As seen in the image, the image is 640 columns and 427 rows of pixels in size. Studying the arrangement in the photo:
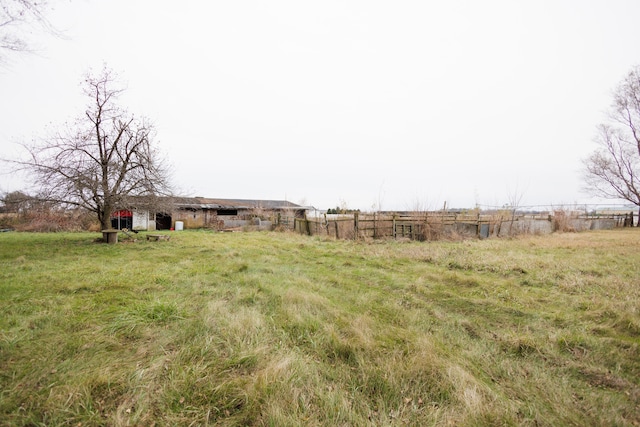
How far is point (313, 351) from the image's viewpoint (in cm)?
259

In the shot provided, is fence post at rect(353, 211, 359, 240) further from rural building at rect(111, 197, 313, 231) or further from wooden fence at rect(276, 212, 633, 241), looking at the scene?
rural building at rect(111, 197, 313, 231)

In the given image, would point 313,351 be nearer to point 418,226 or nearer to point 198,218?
point 418,226

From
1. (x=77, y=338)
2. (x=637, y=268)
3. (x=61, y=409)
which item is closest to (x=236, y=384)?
(x=61, y=409)

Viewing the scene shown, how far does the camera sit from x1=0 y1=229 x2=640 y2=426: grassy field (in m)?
1.78

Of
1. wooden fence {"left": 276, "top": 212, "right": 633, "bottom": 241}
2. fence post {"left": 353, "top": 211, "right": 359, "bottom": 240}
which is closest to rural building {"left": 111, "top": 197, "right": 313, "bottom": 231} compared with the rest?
wooden fence {"left": 276, "top": 212, "right": 633, "bottom": 241}

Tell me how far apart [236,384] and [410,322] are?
7.37 feet

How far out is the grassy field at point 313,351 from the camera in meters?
1.78

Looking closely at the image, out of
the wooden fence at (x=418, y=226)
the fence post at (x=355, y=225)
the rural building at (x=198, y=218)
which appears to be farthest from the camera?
the rural building at (x=198, y=218)

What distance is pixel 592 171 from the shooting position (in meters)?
22.1

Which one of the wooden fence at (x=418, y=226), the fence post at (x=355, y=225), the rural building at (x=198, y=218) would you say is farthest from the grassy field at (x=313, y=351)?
the rural building at (x=198, y=218)

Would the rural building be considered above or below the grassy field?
above

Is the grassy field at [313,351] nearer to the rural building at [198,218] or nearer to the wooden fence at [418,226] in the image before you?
the wooden fence at [418,226]

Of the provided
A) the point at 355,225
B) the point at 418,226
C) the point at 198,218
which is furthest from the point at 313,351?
the point at 198,218

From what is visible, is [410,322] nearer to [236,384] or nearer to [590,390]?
[590,390]
